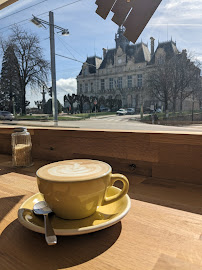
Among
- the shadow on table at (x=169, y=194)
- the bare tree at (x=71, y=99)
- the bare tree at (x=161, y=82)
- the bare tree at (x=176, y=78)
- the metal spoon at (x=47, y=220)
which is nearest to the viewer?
the metal spoon at (x=47, y=220)

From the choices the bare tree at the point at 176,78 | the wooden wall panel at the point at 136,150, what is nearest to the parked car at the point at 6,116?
the wooden wall panel at the point at 136,150

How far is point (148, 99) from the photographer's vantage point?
6.51 ft

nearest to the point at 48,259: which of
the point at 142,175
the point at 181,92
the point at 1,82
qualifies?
the point at 142,175

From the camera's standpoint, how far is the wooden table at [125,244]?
15cm

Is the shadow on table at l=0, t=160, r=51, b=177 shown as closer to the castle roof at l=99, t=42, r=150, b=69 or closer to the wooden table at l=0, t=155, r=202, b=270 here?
the wooden table at l=0, t=155, r=202, b=270

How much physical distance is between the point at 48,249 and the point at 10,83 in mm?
1945

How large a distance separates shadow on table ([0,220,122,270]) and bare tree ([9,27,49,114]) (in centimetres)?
152

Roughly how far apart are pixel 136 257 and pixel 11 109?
5.49 ft

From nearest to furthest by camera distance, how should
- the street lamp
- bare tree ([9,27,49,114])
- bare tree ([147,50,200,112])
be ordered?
the street lamp, bare tree ([147,50,200,112]), bare tree ([9,27,49,114])

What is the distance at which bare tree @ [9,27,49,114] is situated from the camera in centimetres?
158

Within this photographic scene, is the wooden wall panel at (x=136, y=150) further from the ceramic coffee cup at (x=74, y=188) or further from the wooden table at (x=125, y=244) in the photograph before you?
the ceramic coffee cup at (x=74, y=188)

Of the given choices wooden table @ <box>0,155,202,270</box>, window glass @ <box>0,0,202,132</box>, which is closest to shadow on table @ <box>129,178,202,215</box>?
wooden table @ <box>0,155,202,270</box>

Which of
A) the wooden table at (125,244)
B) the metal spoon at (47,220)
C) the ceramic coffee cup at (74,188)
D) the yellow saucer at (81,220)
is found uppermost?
the ceramic coffee cup at (74,188)

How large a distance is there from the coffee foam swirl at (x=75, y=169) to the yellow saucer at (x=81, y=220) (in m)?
0.04
